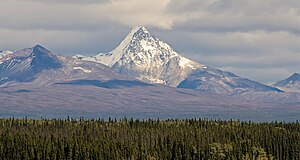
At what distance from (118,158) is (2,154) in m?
31.0

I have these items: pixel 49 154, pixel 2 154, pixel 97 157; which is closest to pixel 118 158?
pixel 97 157

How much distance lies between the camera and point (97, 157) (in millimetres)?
198000

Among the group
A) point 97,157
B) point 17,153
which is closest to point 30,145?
point 17,153

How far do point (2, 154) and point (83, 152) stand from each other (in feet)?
71.0

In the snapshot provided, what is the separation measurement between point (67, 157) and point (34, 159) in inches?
343

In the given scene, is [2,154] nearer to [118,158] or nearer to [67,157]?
[67,157]

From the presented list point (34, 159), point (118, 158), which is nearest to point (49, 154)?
point (34, 159)

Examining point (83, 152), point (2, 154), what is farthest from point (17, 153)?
point (83, 152)

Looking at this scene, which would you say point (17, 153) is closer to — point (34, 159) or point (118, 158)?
point (34, 159)

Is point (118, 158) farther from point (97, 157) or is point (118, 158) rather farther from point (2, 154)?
point (2, 154)

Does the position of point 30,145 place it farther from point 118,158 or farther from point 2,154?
point 118,158

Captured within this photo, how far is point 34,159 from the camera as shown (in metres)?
194

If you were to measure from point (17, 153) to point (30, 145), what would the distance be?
421 cm

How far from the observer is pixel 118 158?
199 metres
